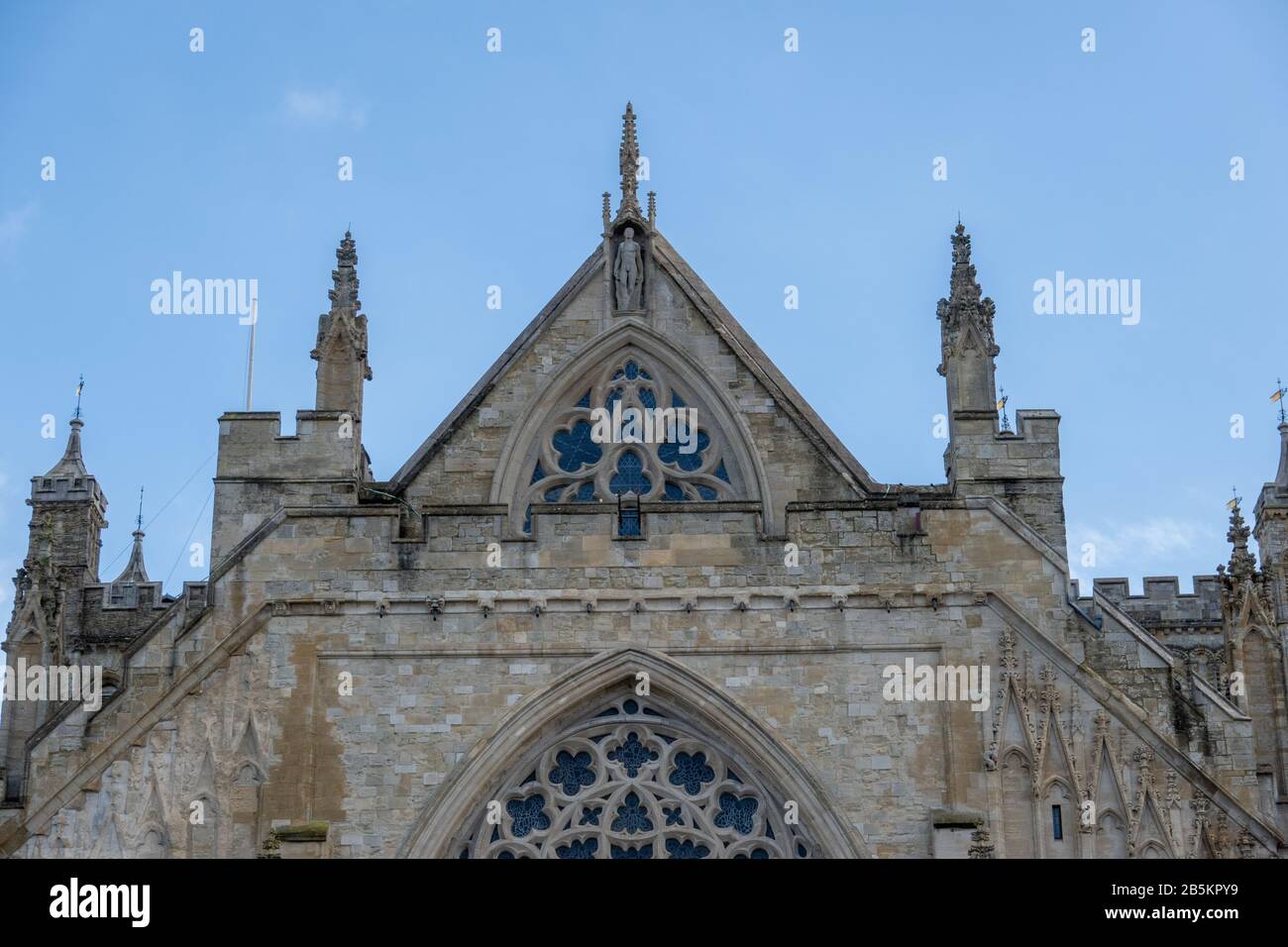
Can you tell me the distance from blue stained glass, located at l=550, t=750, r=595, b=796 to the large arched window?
0.01m

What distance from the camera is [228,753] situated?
24.2 m

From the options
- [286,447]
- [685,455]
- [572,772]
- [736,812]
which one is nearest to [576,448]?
[685,455]

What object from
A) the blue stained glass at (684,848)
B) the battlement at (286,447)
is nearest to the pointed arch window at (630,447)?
the battlement at (286,447)

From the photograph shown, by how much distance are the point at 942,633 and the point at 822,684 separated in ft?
4.67

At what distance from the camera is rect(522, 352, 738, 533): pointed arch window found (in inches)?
1078

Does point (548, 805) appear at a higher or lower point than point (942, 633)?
lower

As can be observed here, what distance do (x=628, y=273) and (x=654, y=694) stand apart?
19.5ft

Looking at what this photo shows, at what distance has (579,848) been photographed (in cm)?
2423

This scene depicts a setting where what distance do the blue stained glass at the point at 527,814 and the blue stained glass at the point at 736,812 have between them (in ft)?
6.12

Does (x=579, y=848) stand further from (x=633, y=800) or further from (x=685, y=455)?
(x=685, y=455)
